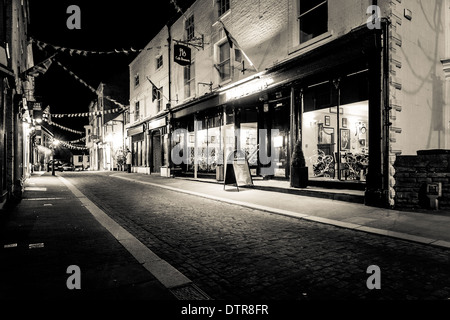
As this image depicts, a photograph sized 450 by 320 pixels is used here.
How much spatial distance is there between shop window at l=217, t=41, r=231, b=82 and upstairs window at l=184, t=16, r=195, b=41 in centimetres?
337

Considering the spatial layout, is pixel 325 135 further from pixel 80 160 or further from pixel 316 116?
pixel 80 160

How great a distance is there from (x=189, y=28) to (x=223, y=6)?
3.65 m

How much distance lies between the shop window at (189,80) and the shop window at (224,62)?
282 cm

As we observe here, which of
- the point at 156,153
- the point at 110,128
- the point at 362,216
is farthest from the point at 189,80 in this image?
the point at 110,128


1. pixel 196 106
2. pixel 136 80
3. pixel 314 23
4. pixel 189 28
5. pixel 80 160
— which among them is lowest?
pixel 80 160

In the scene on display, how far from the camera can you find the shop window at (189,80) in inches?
681

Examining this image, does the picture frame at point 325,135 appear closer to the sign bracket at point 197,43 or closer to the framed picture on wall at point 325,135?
the framed picture on wall at point 325,135

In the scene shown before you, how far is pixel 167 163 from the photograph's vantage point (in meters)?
19.2

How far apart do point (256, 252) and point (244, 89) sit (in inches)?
384

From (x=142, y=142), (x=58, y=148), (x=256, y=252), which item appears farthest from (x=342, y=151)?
(x=58, y=148)

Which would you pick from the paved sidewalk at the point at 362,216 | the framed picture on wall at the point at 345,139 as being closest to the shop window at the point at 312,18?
the framed picture on wall at the point at 345,139

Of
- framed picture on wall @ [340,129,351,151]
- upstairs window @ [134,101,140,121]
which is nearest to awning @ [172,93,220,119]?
framed picture on wall @ [340,129,351,151]

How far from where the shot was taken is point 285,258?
3900mm
